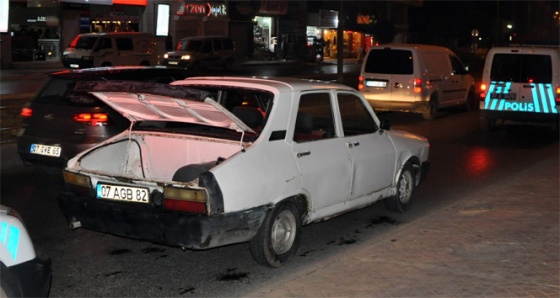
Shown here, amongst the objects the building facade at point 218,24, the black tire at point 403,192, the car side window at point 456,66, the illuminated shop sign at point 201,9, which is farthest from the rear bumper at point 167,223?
the illuminated shop sign at point 201,9

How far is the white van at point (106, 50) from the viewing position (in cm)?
3098

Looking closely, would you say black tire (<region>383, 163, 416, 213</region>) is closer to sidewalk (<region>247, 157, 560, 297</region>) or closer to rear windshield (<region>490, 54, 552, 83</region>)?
sidewalk (<region>247, 157, 560, 297</region>)

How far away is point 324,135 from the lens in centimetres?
670

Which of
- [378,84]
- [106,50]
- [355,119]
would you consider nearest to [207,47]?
[106,50]

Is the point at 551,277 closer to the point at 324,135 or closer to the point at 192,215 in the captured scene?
the point at 324,135

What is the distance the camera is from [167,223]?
541 centimetres

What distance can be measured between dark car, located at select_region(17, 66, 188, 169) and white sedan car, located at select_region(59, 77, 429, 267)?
8.22ft

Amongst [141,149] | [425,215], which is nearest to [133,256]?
[141,149]

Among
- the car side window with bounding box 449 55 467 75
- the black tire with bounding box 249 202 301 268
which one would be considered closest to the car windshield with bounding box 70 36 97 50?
the car side window with bounding box 449 55 467 75

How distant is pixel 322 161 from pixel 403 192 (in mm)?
2056

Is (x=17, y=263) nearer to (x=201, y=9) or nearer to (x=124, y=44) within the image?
(x=124, y=44)

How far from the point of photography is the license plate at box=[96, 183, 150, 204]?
18.4 ft

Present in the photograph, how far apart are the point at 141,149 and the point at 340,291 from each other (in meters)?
2.58

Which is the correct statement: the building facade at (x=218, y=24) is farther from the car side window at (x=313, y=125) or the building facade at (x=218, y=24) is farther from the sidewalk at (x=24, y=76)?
the car side window at (x=313, y=125)
